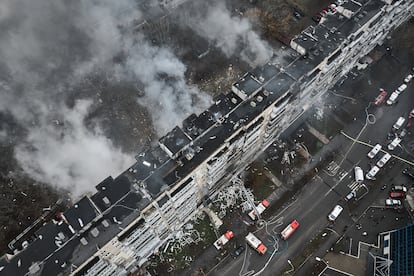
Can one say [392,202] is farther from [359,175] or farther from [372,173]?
[359,175]

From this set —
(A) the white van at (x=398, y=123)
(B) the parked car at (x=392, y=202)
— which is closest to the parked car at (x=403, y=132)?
(A) the white van at (x=398, y=123)

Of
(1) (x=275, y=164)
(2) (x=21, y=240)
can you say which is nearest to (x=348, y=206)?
(1) (x=275, y=164)

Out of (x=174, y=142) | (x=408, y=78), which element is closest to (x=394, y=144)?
(x=408, y=78)

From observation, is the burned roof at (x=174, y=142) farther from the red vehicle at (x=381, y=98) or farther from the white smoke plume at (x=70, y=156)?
the red vehicle at (x=381, y=98)

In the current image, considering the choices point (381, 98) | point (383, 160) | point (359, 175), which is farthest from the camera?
point (381, 98)

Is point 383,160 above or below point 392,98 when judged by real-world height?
below

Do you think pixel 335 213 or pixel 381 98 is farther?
pixel 381 98

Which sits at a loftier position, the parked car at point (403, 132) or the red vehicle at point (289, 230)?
the red vehicle at point (289, 230)
